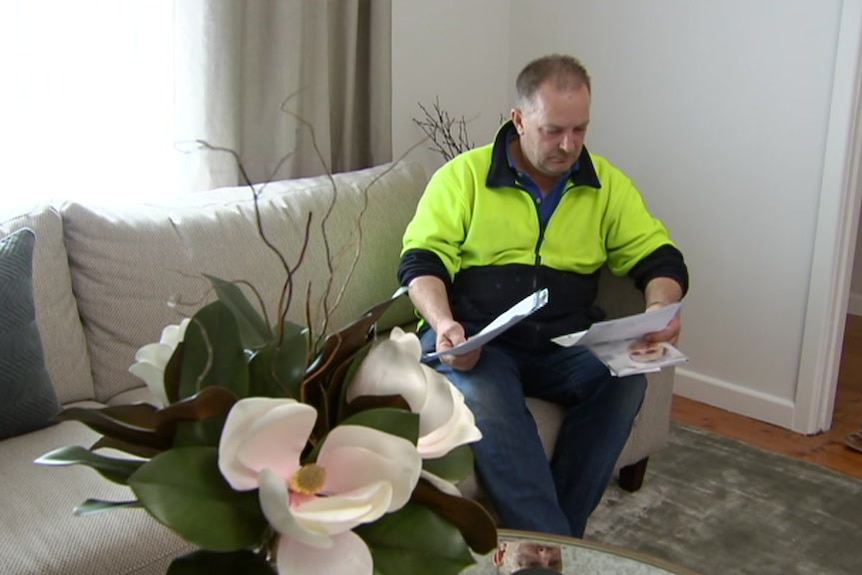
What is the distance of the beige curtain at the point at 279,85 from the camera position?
240cm

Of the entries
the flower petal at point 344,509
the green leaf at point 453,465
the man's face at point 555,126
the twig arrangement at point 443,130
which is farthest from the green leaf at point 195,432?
the twig arrangement at point 443,130

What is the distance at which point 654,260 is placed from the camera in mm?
2217

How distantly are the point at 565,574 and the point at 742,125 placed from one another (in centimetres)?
181

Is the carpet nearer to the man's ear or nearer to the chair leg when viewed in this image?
the chair leg

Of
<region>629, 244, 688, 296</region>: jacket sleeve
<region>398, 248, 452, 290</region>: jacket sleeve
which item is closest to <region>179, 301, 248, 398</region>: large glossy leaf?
<region>398, 248, 452, 290</region>: jacket sleeve

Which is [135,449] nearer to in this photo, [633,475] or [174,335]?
[174,335]

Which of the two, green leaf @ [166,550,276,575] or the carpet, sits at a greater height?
green leaf @ [166,550,276,575]

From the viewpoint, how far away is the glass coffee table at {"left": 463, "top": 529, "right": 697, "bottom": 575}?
136cm

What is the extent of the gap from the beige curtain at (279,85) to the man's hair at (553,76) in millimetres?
510

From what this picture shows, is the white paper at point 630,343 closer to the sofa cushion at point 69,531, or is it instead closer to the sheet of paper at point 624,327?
the sheet of paper at point 624,327

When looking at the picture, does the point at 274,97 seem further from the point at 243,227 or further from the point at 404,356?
the point at 404,356

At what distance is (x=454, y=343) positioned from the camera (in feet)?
6.39

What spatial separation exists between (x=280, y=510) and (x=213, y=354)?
0.56 ft

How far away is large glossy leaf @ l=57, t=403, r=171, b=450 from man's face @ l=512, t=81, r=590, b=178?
1.43 m
